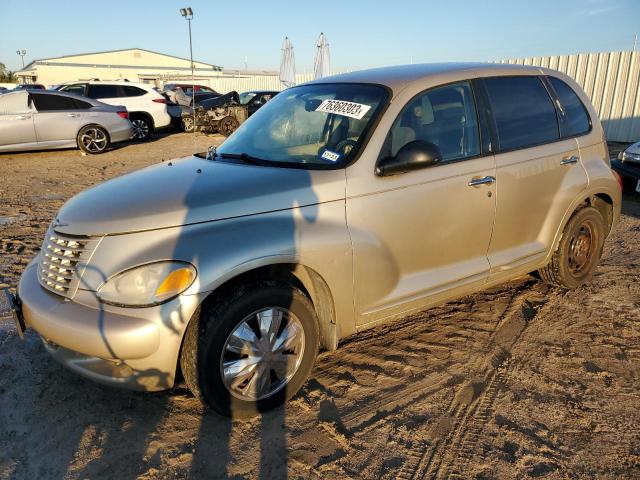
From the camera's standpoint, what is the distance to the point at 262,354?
2.52 m

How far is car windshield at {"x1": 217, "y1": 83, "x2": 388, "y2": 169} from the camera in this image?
9.50ft

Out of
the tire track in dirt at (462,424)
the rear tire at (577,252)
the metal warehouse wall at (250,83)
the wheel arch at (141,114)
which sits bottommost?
the tire track in dirt at (462,424)

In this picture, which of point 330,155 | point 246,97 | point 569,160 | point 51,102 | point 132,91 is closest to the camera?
point 330,155

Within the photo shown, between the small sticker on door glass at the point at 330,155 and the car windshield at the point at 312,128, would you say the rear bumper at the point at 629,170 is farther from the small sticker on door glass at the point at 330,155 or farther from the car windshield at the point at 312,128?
the small sticker on door glass at the point at 330,155

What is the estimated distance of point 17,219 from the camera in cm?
636

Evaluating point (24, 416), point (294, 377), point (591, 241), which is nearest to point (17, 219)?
point (24, 416)

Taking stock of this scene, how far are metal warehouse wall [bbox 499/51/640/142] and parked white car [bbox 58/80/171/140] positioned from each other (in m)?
11.1

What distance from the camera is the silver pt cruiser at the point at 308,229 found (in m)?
2.26

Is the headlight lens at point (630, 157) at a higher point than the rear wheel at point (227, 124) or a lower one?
lower

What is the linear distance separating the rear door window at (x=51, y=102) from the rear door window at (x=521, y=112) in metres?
10.9

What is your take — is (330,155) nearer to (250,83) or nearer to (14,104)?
(14,104)

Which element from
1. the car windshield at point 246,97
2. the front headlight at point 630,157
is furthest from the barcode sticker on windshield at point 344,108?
the car windshield at point 246,97

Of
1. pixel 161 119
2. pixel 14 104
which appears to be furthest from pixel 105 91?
pixel 14 104

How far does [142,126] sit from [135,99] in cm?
83
